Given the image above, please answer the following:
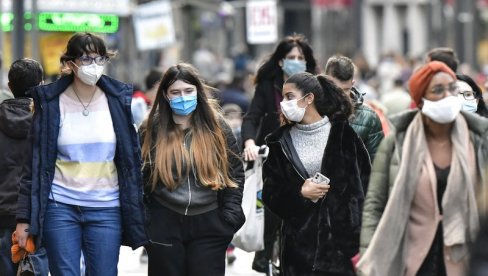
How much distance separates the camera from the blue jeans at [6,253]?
9.62m

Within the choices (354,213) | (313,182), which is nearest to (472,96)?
(354,213)

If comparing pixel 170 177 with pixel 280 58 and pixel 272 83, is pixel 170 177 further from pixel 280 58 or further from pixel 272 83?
pixel 280 58

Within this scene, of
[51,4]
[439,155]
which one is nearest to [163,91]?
[439,155]

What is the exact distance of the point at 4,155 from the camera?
9.59 m

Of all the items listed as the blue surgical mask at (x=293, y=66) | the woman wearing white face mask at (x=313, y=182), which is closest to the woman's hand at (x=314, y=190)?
the woman wearing white face mask at (x=313, y=182)

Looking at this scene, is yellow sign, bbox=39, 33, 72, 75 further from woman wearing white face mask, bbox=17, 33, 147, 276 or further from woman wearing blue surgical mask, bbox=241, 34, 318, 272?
woman wearing white face mask, bbox=17, 33, 147, 276

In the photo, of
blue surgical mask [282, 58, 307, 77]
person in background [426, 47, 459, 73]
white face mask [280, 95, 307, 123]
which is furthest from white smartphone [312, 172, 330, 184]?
person in background [426, 47, 459, 73]

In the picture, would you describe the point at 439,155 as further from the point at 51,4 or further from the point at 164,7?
the point at 164,7

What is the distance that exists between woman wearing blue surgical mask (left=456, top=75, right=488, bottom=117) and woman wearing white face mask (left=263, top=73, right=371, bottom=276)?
43.7 inches

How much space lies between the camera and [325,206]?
8.79 metres

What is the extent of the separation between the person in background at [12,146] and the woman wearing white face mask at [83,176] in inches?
41.9

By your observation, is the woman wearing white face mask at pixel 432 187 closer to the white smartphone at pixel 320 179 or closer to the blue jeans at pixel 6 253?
the white smartphone at pixel 320 179

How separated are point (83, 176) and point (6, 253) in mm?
1411

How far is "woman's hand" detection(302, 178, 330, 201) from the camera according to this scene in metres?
8.63
